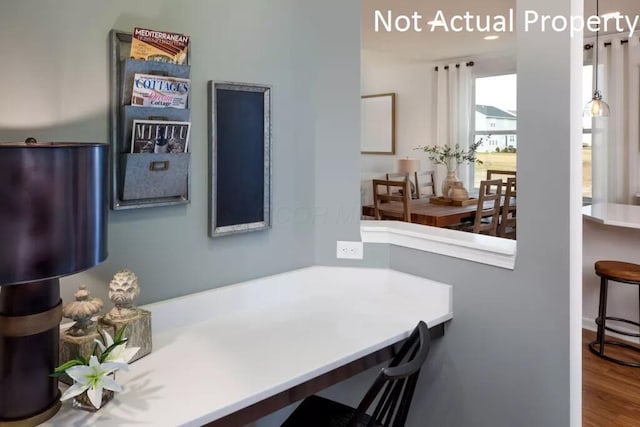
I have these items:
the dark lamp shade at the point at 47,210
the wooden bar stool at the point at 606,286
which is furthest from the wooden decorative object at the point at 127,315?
the wooden bar stool at the point at 606,286

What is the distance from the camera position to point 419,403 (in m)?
2.05

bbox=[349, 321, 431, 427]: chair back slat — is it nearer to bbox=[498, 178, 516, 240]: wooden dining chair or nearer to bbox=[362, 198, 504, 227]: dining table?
bbox=[362, 198, 504, 227]: dining table

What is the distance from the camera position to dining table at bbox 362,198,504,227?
4055mm

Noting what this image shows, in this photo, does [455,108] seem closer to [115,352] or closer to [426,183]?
[426,183]

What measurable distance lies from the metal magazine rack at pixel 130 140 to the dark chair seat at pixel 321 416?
3.09 ft

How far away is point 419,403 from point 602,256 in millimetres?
2342

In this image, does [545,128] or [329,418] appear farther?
[329,418]

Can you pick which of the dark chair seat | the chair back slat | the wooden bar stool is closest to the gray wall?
the dark chair seat

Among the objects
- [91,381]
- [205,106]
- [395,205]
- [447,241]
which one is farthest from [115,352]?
[395,205]

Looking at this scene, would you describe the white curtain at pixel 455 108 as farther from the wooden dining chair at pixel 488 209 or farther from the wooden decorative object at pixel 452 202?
Answer: the wooden dining chair at pixel 488 209

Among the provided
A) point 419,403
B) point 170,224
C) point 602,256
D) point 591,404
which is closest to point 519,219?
point 419,403

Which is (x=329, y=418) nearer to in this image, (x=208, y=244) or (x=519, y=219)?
(x=208, y=244)

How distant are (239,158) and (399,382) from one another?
3.43 feet

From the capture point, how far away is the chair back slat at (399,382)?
50.6 inches
